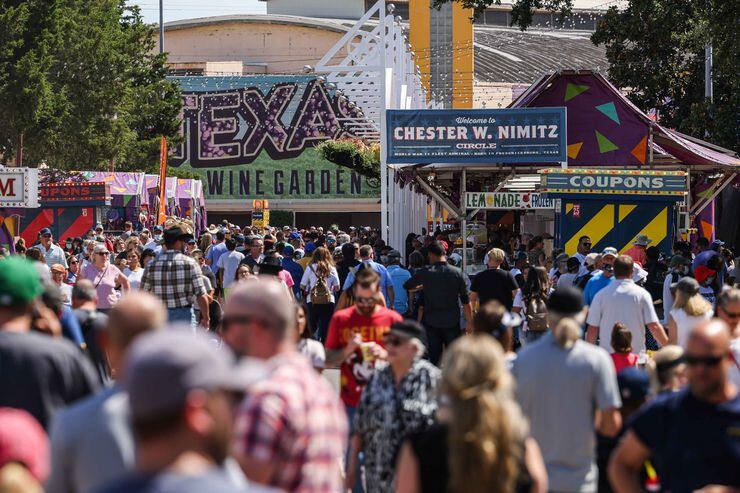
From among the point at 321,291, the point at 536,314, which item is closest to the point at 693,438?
the point at 536,314

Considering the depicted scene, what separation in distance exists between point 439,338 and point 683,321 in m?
3.21

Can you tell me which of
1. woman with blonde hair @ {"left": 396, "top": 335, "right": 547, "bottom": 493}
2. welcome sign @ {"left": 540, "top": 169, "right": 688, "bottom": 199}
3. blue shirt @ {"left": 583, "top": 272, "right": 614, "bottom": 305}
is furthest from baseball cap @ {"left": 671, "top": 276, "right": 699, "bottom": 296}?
welcome sign @ {"left": 540, "top": 169, "right": 688, "bottom": 199}

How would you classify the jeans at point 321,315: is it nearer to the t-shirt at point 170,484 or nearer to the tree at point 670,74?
the t-shirt at point 170,484

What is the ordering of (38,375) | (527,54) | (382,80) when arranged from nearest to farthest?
1. (38,375)
2. (382,80)
3. (527,54)

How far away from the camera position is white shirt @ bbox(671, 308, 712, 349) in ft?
32.7

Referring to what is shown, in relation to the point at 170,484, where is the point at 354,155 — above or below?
above

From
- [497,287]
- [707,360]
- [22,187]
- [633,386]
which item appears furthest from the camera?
[22,187]

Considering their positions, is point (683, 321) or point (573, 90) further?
point (573, 90)

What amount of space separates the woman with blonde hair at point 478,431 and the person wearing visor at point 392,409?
4.89 ft

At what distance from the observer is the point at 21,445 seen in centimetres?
413

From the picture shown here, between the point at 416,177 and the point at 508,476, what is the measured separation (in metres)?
17.3

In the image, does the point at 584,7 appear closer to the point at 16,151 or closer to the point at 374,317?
the point at 16,151

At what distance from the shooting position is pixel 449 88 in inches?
2862

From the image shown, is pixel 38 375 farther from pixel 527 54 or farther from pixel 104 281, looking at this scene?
pixel 527 54
